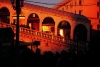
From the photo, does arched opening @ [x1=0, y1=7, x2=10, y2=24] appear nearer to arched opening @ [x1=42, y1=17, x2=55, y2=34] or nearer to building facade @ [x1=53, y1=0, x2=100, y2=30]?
arched opening @ [x1=42, y1=17, x2=55, y2=34]

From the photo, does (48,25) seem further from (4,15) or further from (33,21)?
(4,15)

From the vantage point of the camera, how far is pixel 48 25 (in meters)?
41.3

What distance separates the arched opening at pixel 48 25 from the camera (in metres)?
41.1

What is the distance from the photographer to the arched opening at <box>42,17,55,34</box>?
41066 mm

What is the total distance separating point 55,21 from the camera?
40.2 m

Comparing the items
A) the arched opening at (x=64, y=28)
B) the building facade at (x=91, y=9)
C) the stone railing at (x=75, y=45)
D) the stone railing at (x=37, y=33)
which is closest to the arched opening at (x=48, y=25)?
the arched opening at (x=64, y=28)

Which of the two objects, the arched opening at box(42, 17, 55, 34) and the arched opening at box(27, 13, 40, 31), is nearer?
the arched opening at box(27, 13, 40, 31)

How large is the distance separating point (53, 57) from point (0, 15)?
25405mm

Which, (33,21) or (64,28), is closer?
(33,21)

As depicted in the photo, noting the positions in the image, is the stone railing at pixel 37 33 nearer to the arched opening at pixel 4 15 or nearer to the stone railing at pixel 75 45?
the stone railing at pixel 75 45

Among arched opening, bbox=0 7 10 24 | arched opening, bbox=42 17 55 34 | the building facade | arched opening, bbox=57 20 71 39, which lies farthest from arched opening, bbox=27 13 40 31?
the building facade

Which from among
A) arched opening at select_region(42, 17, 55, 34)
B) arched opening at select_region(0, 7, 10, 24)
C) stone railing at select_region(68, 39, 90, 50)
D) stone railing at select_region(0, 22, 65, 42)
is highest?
arched opening at select_region(0, 7, 10, 24)

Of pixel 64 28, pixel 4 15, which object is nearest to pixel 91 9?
pixel 64 28

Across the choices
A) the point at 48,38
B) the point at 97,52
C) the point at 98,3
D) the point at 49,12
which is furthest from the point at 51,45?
the point at 98,3
